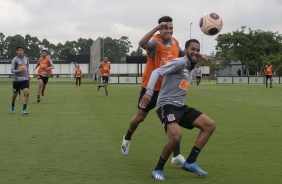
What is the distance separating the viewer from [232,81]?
6094 cm

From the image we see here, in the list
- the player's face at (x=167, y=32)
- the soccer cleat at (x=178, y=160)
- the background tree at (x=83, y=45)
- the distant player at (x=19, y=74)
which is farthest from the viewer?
the background tree at (x=83, y=45)

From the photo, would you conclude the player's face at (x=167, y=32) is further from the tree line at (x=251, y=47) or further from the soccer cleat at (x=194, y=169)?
the tree line at (x=251, y=47)

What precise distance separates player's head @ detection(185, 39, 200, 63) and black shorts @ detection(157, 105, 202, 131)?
695 millimetres

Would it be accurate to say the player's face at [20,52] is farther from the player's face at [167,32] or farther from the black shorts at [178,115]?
the black shorts at [178,115]

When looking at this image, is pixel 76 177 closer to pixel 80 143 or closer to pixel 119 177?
pixel 119 177

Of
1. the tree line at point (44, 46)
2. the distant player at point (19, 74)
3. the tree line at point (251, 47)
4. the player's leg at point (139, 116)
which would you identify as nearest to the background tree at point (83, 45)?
the tree line at point (44, 46)

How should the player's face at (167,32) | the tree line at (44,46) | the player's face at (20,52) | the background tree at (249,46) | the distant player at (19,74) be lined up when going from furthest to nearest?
the tree line at (44,46) → the background tree at (249,46) → the distant player at (19,74) → the player's face at (20,52) → the player's face at (167,32)

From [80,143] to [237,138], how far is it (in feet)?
10.5

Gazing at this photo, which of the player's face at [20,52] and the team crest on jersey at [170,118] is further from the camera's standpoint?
the player's face at [20,52]

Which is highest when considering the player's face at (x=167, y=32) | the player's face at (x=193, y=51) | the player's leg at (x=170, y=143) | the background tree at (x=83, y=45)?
the background tree at (x=83, y=45)

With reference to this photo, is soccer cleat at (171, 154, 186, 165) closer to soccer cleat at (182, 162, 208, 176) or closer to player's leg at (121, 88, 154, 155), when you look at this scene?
soccer cleat at (182, 162, 208, 176)

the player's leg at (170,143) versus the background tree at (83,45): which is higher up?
the background tree at (83,45)

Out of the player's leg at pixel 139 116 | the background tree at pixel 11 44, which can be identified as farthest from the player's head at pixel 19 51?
the background tree at pixel 11 44

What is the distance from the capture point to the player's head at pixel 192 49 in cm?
790
